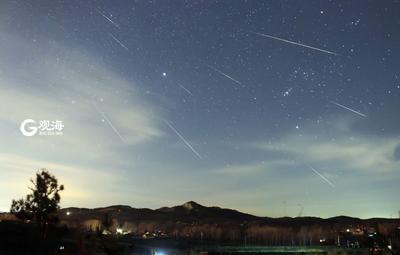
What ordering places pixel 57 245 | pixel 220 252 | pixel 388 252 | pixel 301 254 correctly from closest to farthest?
pixel 57 245
pixel 388 252
pixel 220 252
pixel 301 254

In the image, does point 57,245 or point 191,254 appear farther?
point 191,254

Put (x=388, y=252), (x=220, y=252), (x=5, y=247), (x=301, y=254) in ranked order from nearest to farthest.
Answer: (x=5, y=247) → (x=388, y=252) → (x=220, y=252) → (x=301, y=254)

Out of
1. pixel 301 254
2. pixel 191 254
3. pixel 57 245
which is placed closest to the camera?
pixel 57 245

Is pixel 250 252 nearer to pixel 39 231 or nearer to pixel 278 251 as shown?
pixel 278 251

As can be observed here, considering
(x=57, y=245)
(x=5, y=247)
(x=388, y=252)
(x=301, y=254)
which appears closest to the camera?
(x=5, y=247)

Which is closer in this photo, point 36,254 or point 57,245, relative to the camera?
point 36,254

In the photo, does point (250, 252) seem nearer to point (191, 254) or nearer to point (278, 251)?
point (278, 251)

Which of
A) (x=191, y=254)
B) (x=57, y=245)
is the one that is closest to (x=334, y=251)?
(x=191, y=254)

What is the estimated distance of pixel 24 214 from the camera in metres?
55.0

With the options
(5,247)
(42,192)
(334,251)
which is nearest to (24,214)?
A: (42,192)

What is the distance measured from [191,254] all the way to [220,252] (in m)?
50.9

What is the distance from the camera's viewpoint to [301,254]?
186 metres

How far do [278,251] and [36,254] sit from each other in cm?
14311

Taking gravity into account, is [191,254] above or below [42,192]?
below
